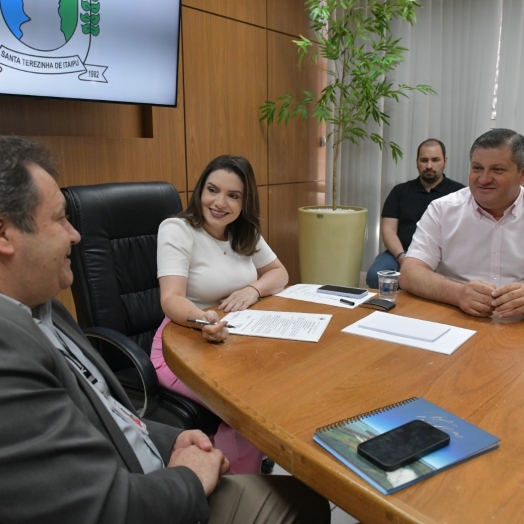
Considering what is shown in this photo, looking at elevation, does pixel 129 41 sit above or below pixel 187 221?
above

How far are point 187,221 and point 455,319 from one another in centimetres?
102

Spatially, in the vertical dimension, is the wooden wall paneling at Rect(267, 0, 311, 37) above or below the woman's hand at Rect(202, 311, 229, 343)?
above

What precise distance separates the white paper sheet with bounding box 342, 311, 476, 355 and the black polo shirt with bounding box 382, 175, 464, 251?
2424mm

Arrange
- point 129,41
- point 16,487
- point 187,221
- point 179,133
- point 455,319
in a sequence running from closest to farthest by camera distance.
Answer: point 16,487 → point 455,319 → point 187,221 → point 129,41 → point 179,133

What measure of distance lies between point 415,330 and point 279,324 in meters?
0.40

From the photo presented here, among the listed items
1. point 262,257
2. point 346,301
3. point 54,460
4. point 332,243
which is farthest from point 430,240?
point 54,460

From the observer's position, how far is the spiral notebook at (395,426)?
0.78 metres

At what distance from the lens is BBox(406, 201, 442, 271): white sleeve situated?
207 centimetres

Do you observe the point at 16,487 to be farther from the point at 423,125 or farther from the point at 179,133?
the point at 423,125

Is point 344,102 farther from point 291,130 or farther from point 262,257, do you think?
point 262,257

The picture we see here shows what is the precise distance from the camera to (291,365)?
1.21 meters

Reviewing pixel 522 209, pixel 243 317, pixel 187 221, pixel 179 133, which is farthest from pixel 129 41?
pixel 522 209

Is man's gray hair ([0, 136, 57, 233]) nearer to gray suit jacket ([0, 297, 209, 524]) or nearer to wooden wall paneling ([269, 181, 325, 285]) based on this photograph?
gray suit jacket ([0, 297, 209, 524])

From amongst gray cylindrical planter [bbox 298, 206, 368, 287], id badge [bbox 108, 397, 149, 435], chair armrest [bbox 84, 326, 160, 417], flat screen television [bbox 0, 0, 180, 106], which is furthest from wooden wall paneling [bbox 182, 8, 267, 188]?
id badge [bbox 108, 397, 149, 435]
